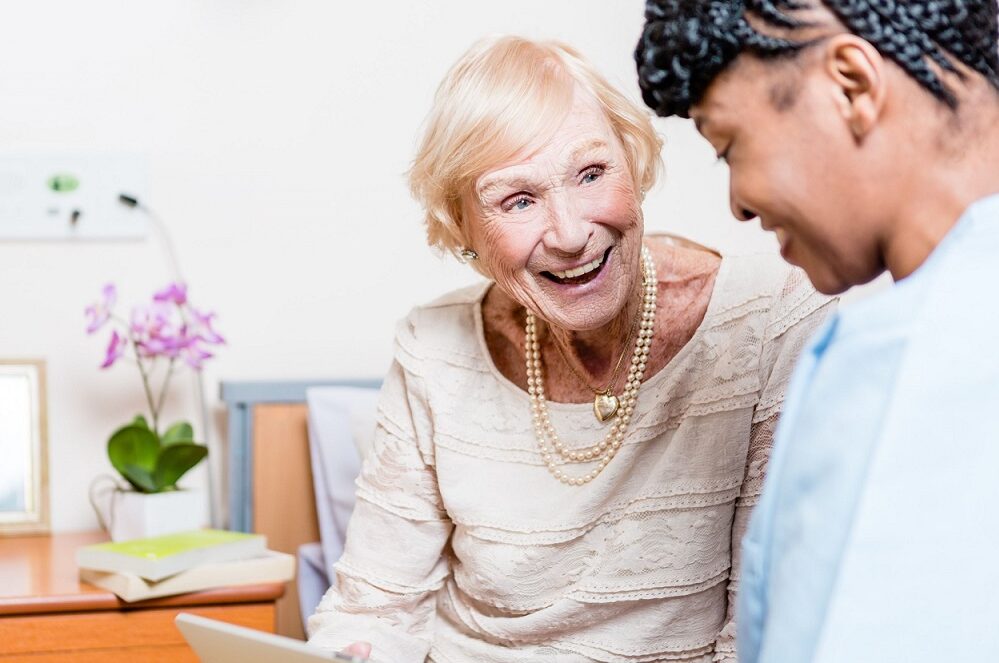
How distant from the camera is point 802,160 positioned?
2.34 feet

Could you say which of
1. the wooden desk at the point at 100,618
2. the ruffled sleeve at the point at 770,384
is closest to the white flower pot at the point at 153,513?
the wooden desk at the point at 100,618

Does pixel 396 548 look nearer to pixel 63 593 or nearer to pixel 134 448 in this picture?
pixel 63 593

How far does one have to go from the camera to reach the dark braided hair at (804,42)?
69cm

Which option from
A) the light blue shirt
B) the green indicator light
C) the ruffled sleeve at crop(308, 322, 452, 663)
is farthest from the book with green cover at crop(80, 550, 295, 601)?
the light blue shirt

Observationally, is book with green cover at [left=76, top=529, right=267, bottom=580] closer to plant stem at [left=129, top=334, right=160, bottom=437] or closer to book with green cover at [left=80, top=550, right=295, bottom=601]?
book with green cover at [left=80, top=550, right=295, bottom=601]

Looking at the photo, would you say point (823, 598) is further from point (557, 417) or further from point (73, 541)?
point (73, 541)

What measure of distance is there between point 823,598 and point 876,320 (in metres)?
0.15

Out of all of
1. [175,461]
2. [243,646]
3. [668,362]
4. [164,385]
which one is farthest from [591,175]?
[164,385]

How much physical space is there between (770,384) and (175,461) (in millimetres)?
976

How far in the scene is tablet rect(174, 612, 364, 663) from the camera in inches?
34.2

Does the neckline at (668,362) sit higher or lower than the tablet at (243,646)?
higher

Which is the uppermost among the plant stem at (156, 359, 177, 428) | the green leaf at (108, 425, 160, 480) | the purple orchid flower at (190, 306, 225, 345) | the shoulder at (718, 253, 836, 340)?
→ the shoulder at (718, 253, 836, 340)

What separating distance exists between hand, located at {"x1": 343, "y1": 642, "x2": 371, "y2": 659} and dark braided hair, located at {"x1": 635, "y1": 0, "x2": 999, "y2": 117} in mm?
808

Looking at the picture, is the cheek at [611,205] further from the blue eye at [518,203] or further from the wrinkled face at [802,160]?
the wrinkled face at [802,160]
